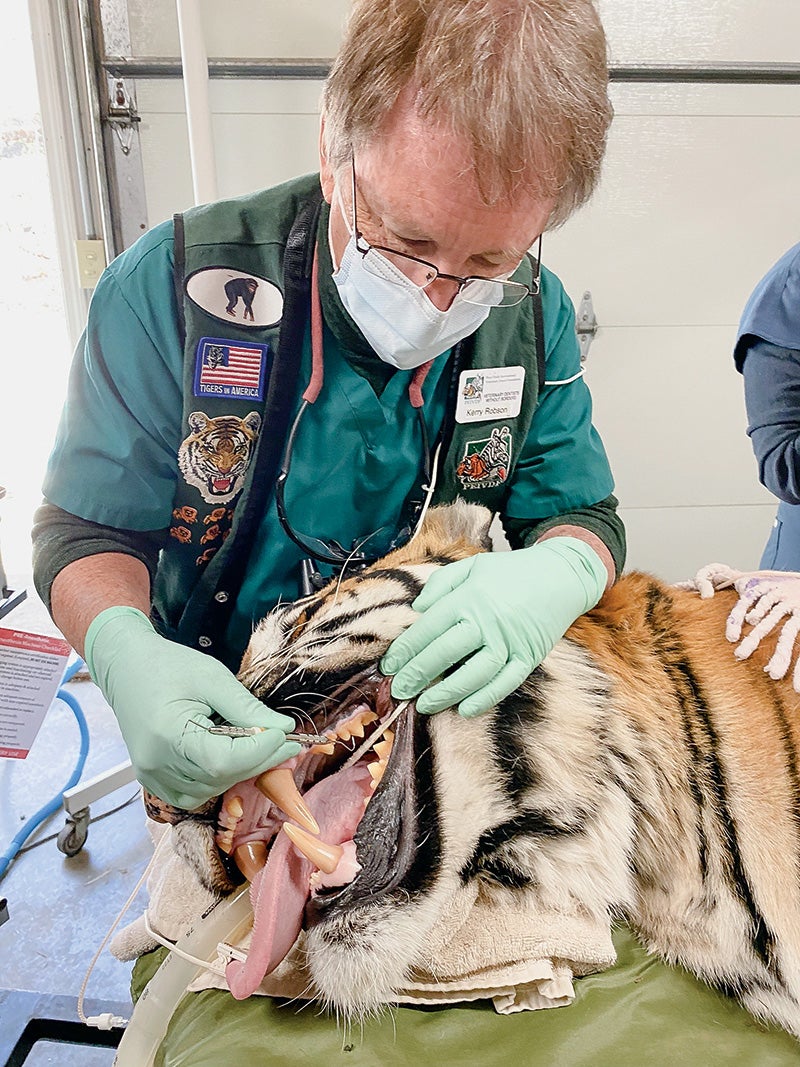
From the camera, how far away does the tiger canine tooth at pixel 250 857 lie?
102cm

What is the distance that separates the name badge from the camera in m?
1.33

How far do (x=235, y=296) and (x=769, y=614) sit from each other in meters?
0.98

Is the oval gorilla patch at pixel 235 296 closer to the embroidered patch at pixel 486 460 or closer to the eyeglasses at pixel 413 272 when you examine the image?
the eyeglasses at pixel 413 272

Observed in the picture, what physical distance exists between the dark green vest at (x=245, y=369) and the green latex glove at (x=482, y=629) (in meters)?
0.34

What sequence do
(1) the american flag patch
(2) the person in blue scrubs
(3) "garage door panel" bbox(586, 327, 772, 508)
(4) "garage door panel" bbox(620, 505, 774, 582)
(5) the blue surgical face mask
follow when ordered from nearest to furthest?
1. (5) the blue surgical face mask
2. (1) the american flag patch
3. (2) the person in blue scrubs
4. (3) "garage door panel" bbox(586, 327, 772, 508)
5. (4) "garage door panel" bbox(620, 505, 774, 582)

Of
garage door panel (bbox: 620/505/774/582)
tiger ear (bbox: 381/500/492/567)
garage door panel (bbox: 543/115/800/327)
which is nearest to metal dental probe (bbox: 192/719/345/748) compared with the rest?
tiger ear (bbox: 381/500/492/567)

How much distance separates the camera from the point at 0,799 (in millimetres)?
2641

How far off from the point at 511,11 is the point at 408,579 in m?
0.76

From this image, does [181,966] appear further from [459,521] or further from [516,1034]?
[459,521]

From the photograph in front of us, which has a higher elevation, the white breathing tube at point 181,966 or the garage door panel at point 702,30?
the garage door panel at point 702,30

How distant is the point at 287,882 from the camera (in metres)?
0.92

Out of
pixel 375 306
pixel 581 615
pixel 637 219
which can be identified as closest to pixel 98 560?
pixel 375 306

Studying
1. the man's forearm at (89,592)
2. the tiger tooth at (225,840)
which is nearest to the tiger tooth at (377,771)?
the tiger tooth at (225,840)

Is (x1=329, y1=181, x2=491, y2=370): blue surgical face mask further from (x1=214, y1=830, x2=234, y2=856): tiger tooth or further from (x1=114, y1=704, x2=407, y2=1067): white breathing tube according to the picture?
(x1=214, y1=830, x2=234, y2=856): tiger tooth
